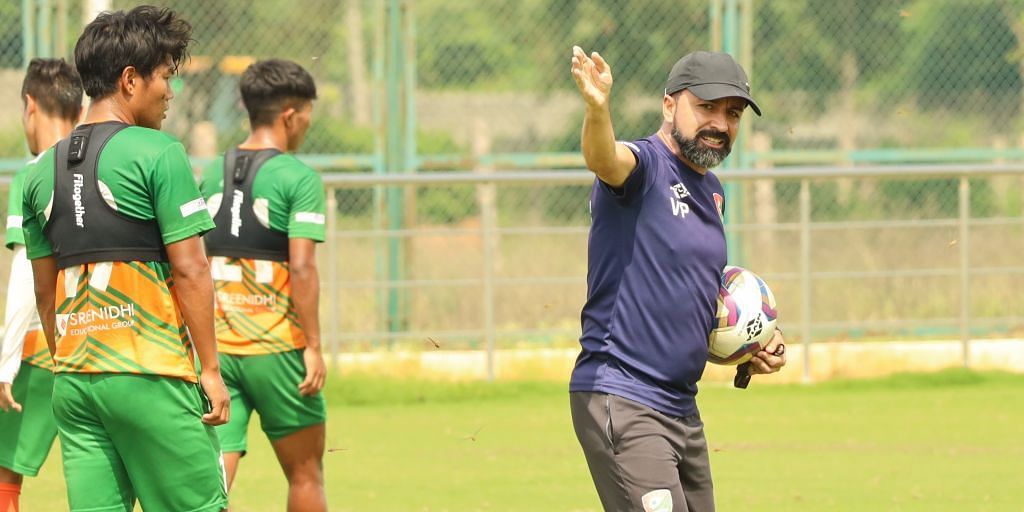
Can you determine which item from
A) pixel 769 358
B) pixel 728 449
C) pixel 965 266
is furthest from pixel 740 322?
pixel 965 266

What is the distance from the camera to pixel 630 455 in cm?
476

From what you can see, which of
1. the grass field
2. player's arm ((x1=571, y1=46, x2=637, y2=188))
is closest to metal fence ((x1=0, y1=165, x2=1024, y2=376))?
the grass field

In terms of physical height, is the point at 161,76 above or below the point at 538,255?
above

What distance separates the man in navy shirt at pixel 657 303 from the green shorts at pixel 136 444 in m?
1.21

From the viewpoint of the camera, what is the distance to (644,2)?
13.6 metres

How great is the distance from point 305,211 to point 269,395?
2.58 feet

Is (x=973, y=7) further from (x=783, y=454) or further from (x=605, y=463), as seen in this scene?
(x=605, y=463)

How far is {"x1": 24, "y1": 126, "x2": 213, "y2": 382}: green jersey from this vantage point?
4.39 m

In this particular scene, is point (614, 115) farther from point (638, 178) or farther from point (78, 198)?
point (78, 198)

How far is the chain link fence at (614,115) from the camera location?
40.7 ft

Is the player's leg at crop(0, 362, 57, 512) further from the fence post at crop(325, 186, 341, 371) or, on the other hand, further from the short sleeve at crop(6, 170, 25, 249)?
the fence post at crop(325, 186, 341, 371)

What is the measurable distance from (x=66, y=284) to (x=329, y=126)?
8.98 m

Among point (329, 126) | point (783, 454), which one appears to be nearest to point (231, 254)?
point (783, 454)

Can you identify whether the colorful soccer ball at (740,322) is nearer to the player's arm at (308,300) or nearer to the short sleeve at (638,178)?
the short sleeve at (638,178)
